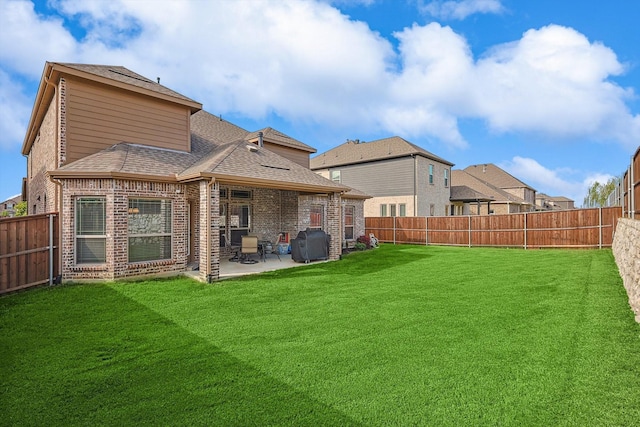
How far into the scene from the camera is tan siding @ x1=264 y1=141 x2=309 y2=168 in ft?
51.3

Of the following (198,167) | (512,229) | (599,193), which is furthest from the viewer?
(599,193)

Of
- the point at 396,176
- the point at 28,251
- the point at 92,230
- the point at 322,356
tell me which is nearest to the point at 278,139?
the point at 92,230

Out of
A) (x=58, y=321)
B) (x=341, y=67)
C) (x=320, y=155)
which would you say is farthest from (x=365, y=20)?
(x=320, y=155)

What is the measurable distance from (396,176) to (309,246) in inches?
564

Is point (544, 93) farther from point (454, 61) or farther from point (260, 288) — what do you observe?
point (260, 288)

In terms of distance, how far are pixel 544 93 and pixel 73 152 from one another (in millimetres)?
19664

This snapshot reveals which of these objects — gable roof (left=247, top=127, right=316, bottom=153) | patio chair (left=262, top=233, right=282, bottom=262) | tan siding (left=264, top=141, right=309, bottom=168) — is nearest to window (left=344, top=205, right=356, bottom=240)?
tan siding (left=264, top=141, right=309, bottom=168)

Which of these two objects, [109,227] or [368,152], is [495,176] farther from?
[109,227]

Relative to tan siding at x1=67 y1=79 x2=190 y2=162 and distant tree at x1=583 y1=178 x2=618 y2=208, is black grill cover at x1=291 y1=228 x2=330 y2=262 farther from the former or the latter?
distant tree at x1=583 y1=178 x2=618 y2=208

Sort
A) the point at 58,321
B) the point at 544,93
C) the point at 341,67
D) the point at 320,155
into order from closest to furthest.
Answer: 1. the point at 58,321
2. the point at 341,67
3. the point at 544,93
4. the point at 320,155

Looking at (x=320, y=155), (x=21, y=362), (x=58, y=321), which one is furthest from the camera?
(x=320, y=155)

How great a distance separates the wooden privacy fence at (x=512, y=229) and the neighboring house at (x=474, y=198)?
887 centimetres

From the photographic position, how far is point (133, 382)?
3.47 meters

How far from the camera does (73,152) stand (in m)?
9.44
